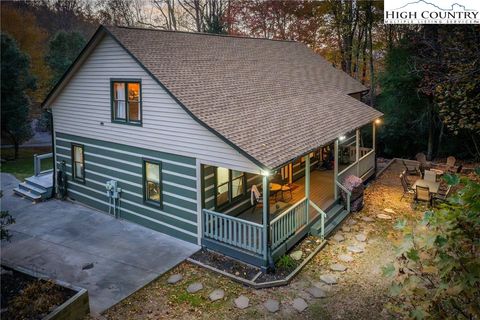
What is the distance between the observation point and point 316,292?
930 centimetres

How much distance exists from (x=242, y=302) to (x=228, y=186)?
4.41 meters

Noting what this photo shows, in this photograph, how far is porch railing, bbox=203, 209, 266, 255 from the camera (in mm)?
10211

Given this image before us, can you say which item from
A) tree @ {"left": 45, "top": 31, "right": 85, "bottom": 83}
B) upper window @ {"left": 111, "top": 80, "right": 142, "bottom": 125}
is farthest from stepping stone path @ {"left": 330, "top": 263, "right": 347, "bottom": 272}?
tree @ {"left": 45, "top": 31, "right": 85, "bottom": 83}

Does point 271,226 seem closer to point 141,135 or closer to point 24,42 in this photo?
point 141,135

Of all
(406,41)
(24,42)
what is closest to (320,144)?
(406,41)

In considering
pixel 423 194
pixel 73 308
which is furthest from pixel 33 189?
pixel 423 194

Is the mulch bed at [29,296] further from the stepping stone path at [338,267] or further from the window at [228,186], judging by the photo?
the stepping stone path at [338,267]

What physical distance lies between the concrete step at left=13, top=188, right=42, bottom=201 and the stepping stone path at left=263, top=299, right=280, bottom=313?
1075cm

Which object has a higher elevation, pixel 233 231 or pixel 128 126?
pixel 128 126

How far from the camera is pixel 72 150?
1518 cm

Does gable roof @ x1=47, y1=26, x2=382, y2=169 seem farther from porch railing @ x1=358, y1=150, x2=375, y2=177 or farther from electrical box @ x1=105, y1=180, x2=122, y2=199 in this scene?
electrical box @ x1=105, y1=180, x2=122, y2=199

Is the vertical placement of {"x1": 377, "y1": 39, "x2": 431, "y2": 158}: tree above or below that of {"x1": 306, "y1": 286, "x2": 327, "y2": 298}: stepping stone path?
above

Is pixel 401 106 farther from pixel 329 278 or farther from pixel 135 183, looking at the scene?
pixel 135 183

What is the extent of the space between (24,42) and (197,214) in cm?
3236
